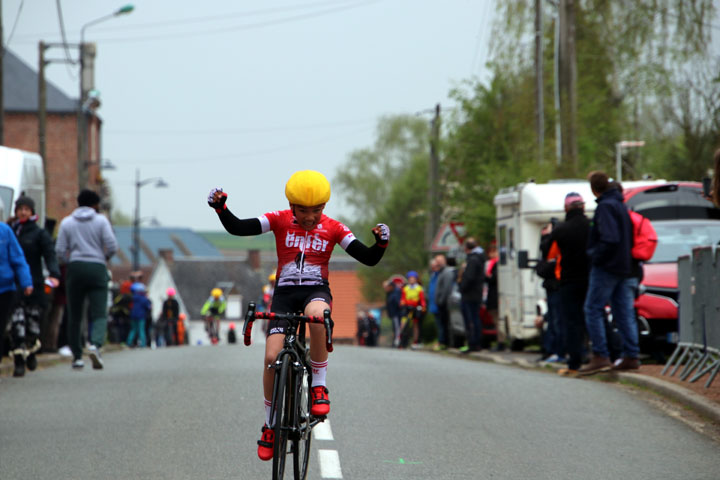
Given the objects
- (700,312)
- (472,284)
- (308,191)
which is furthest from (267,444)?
(472,284)

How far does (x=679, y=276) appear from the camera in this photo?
1394 centimetres

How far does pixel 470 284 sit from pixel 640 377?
24.7 feet

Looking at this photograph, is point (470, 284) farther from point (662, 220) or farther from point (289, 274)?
point (289, 274)

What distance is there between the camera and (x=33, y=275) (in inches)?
569

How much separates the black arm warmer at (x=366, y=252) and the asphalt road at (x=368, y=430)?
4.72 ft

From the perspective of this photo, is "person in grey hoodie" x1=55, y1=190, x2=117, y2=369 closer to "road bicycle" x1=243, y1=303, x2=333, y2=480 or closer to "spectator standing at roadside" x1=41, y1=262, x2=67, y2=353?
"spectator standing at roadside" x1=41, y1=262, x2=67, y2=353

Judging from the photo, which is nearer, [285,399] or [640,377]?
[285,399]

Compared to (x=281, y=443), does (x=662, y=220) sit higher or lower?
higher

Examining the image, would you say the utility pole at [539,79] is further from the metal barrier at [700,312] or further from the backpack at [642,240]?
the metal barrier at [700,312]

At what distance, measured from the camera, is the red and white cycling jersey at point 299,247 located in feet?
22.6

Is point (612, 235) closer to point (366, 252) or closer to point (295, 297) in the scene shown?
point (366, 252)

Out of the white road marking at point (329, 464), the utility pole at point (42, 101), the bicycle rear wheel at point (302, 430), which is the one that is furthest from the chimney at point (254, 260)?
the bicycle rear wheel at point (302, 430)

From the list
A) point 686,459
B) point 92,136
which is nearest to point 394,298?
point 686,459

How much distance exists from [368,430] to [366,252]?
109 inches
